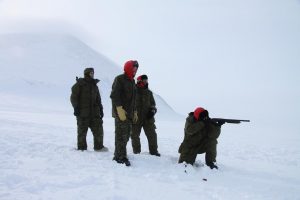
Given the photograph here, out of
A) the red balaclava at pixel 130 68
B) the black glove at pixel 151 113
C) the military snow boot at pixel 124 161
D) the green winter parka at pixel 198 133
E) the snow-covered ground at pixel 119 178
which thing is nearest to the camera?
the snow-covered ground at pixel 119 178

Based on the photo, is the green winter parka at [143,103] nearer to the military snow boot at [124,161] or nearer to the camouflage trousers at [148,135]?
the camouflage trousers at [148,135]

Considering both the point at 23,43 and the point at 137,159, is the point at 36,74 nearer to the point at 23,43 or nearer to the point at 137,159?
the point at 23,43

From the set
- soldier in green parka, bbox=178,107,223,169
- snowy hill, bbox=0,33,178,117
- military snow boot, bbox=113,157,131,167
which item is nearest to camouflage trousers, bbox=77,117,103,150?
military snow boot, bbox=113,157,131,167

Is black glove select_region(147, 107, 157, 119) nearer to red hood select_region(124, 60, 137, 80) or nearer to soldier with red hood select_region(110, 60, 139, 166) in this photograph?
soldier with red hood select_region(110, 60, 139, 166)

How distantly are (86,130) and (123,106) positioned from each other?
1.49 metres

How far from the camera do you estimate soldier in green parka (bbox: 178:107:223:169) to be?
7.60 metres

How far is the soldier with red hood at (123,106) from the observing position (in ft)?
23.7

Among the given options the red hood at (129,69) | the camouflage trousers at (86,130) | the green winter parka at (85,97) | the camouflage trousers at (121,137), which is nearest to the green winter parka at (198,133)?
the camouflage trousers at (121,137)

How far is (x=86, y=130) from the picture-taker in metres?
8.59

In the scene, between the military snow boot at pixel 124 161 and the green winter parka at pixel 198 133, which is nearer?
the military snow boot at pixel 124 161

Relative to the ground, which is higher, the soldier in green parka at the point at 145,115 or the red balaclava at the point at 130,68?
the red balaclava at the point at 130,68

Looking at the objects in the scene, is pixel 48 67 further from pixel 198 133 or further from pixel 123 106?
pixel 198 133

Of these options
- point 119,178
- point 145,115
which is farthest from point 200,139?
point 119,178

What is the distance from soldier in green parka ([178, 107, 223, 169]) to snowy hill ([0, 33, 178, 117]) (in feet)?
85.5
